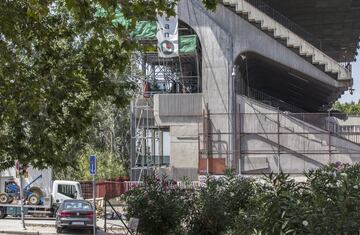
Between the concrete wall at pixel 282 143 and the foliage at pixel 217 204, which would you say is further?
the concrete wall at pixel 282 143

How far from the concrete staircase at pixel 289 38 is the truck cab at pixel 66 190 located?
53.5 ft

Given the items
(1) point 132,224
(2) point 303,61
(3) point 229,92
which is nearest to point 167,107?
(3) point 229,92

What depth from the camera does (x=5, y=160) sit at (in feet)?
45.2

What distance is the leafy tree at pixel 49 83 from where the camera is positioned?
1155cm

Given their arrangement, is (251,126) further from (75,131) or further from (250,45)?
(75,131)

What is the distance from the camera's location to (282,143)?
41.2 metres

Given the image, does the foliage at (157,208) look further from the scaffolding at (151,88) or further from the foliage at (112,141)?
the foliage at (112,141)

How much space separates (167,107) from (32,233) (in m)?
18.2

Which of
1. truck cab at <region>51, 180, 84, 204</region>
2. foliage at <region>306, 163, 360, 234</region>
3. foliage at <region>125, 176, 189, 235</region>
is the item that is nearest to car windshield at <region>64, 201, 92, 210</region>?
truck cab at <region>51, 180, 84, 204</region>

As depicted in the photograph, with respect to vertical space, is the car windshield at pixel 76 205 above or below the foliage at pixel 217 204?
below

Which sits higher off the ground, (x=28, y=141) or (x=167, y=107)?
(x=167, y=107)

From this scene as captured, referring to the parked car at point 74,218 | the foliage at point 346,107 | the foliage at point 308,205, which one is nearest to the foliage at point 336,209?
the foliage at point 308,205

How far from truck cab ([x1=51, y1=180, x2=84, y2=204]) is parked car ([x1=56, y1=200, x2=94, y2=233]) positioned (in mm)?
7397

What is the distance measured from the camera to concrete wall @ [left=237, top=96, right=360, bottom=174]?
1599 inches
